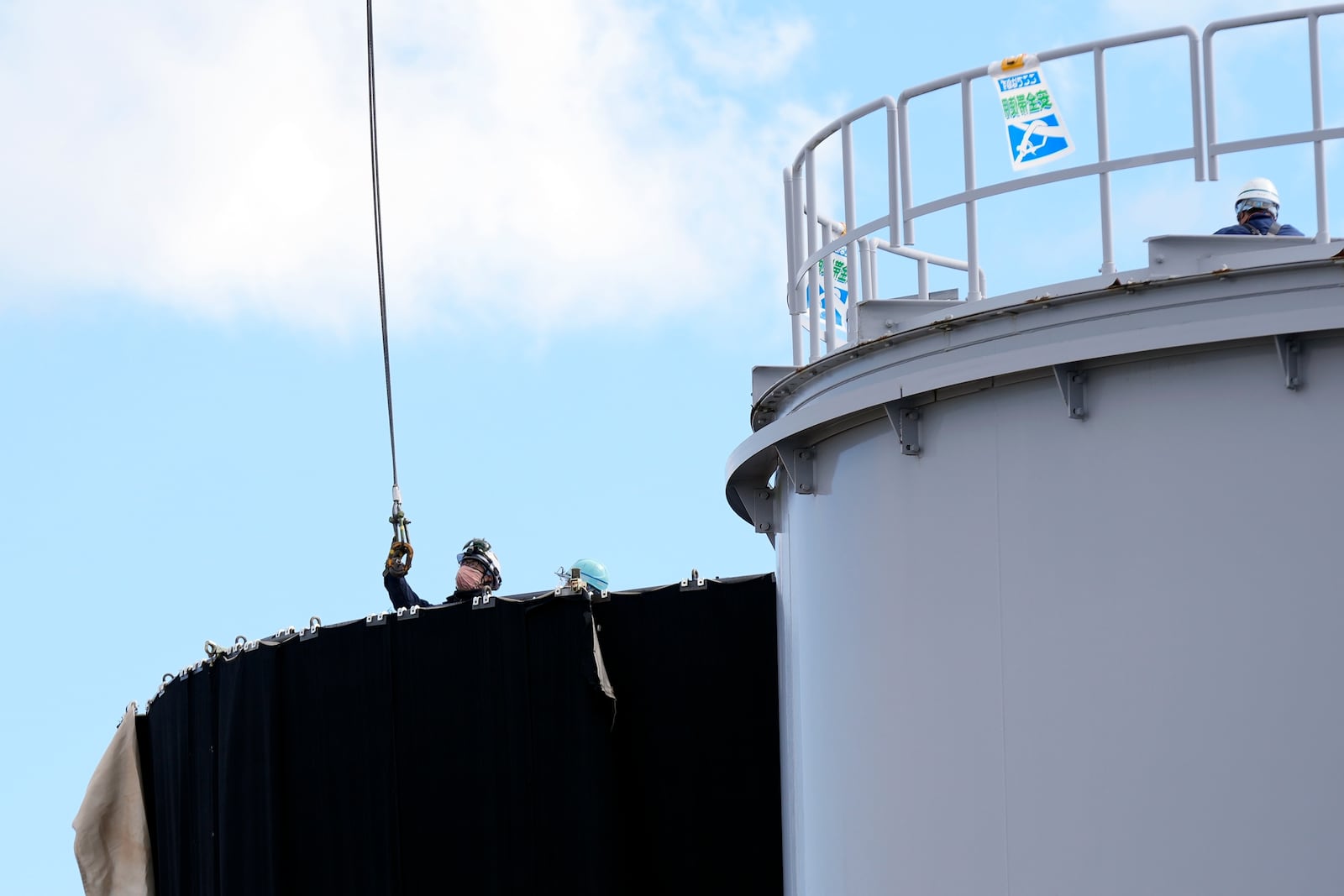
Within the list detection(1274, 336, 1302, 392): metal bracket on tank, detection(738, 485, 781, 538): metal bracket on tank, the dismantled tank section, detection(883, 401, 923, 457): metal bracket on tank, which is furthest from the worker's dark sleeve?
detection(1274, 336, 1302, 392): metal bracket on tank

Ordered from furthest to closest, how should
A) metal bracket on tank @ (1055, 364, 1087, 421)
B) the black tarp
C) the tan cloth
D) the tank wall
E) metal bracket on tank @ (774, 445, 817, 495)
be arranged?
the tan cloth, the black tarp, metal bracket on tank @ (774, 445, 817, 495), metal bracket on tank @ (1055, 364, 1087, 421), the tank wall

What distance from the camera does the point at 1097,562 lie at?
8312 mm

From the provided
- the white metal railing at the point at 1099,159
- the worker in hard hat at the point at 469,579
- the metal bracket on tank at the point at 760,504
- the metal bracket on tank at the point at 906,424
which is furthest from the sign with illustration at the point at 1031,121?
the worker in hard hat at the point at 469,579

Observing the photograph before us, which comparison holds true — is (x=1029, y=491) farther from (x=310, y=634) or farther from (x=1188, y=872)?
(x=310, y=634)

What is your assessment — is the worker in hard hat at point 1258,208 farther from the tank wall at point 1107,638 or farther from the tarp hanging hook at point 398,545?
the tarp hanging hook at point 398,545

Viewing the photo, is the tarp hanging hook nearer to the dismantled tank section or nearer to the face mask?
the face mask

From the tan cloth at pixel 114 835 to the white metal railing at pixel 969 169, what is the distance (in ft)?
30.8

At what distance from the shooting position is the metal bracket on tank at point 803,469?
1028cm

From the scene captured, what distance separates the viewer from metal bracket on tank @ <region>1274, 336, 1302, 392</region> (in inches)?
309

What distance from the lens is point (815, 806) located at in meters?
10.4

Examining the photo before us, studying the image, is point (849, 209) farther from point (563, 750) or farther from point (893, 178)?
point (563, 750)

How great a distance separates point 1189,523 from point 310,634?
751 centimetres

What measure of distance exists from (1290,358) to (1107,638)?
5.23 feet

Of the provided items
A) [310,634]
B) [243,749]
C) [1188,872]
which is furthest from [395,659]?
[1188,872]
